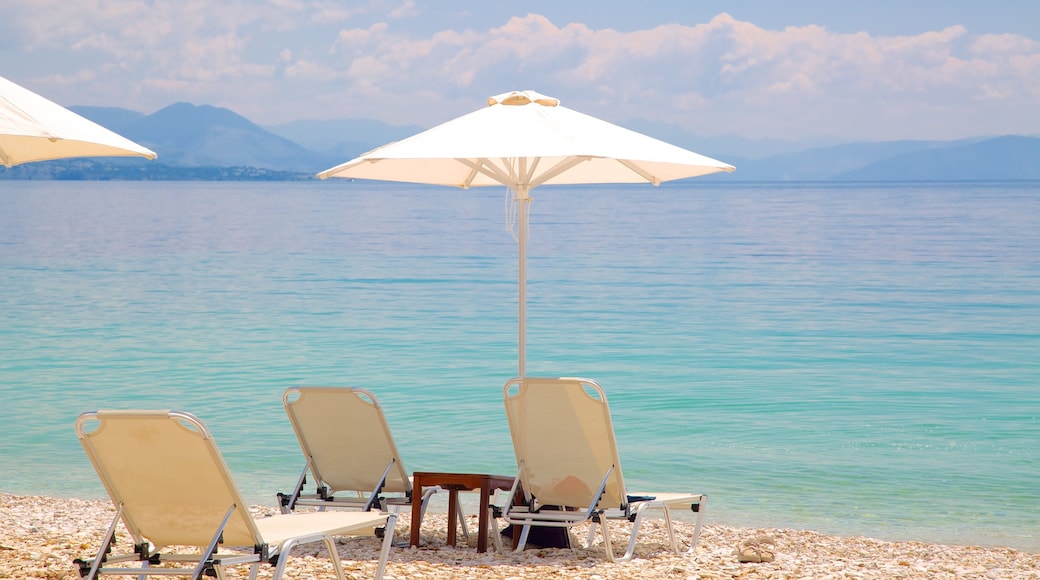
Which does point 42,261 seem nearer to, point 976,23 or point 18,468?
point 18,468

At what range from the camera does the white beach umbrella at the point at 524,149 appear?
5.07 metres

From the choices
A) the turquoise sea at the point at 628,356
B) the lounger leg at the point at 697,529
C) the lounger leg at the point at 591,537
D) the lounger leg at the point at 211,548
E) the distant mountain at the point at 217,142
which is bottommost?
the turquoise sea at the point at 628,356

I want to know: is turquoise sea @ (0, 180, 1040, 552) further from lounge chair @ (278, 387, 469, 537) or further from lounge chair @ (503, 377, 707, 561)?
lounge chair @ (278, 387, 469, 537)

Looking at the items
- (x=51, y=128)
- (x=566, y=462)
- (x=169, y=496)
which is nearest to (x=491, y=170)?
(x=566, y=462)

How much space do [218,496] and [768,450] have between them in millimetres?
Answer: 6980

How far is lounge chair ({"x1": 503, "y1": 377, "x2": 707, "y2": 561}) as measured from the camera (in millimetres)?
5289

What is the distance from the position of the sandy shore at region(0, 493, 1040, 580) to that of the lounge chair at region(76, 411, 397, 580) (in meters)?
0.79

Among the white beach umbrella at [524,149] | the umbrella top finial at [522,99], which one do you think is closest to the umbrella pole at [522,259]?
the white beach umbrella at [524,149]

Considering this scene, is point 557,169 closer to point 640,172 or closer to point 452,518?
point 640,172

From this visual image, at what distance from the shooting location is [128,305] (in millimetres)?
23906

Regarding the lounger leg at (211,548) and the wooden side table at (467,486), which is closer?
the lounger leg at (211,548)

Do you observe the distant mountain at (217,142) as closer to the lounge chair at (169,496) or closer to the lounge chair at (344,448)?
the lounge chair at (344,448)

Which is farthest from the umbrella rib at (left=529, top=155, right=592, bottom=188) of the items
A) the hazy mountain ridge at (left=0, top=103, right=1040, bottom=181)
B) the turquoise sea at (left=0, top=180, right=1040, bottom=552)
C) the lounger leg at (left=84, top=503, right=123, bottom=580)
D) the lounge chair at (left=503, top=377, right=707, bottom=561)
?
the hazy mountain ridge at (left=0, top=103, right=1040, bottom=181)

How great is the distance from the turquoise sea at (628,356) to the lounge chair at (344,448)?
9.37 feet
